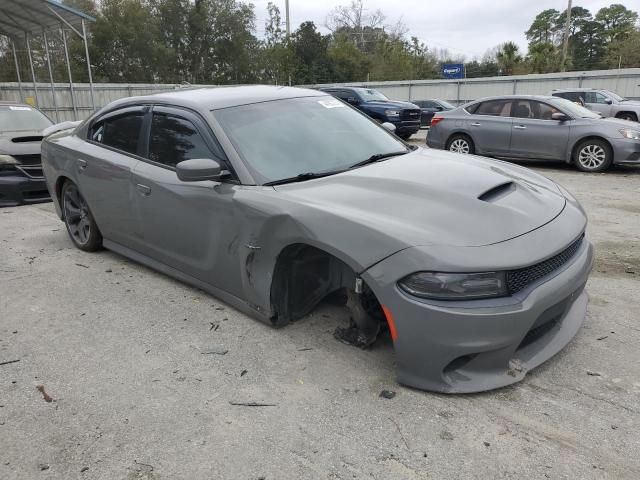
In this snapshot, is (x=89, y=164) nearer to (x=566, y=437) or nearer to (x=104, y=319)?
(x=104, y=319)

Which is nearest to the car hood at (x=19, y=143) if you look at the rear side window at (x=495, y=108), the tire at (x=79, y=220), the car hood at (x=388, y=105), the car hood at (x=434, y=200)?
the tire at (x=79, y=220)

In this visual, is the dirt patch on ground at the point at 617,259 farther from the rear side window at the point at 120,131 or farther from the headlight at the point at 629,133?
the headlight at the point at 629,133

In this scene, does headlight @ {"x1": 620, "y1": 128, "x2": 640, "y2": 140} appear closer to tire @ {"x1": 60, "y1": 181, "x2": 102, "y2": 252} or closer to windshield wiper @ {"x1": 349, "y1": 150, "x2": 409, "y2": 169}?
windshield wiper @ {"x1": 349, "y1": 150, "x2": 409, "y2": 169}

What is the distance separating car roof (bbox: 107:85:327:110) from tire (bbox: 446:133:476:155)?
7585mm

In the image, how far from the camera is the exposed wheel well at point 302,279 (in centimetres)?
306

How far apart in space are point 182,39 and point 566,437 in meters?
43.1

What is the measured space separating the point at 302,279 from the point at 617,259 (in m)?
3.18

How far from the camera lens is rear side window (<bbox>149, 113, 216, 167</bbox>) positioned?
142 inches

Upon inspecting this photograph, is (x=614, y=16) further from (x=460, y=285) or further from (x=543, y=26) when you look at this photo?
(x=460, y=285)

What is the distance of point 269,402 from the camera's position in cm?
266

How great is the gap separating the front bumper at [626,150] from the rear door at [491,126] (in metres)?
1.94

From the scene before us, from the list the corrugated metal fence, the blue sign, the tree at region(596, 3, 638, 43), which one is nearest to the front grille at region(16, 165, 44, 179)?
the corrugated metal fence

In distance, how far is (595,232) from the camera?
5.59 metres

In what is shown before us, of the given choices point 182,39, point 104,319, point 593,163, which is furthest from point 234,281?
point 182,39
